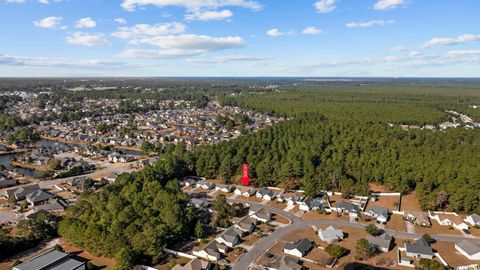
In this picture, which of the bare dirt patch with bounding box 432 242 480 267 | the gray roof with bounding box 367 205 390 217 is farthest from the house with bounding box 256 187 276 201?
the bare dirt patch with bounding box 432 242 480 267

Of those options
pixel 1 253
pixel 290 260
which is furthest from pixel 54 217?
Answer: pixel 290 260

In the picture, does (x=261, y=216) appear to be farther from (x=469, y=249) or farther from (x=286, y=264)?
(x=469, y=249)

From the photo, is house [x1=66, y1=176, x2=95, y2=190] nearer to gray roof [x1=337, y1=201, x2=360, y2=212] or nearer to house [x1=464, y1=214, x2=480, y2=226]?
gray roof [x1=337, y1=201, x2=360, y2=212]

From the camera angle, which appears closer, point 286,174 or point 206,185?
point 286,174

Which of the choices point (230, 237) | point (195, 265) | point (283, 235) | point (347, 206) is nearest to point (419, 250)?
point (347, 206)

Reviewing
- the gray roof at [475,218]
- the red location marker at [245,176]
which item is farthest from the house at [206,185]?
the gray roof at [475,218]

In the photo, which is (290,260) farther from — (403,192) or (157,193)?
(403,192)

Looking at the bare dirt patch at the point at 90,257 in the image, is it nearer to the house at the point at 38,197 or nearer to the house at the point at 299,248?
the house at the point at 38,197

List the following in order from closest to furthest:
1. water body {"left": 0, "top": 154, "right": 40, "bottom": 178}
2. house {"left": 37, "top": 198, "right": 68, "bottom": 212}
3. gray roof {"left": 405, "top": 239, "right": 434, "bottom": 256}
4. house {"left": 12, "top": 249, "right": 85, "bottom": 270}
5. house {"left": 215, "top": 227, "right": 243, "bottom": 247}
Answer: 1. house {"left": 12, "top": 249, "right": 85, "bottom": 270}
2. gray roof {"left": 405, "top": 239, "right": 434, "bottom": 256}
3. house {"left": 215, "top": 227, "right": 243, "bottom": 247}
4. house {"left": 37, "top": 198, "right": 68, "bottom": 212}
5. water body {"left": 0, "top": 154, "right": 40, "bottom": 178}
